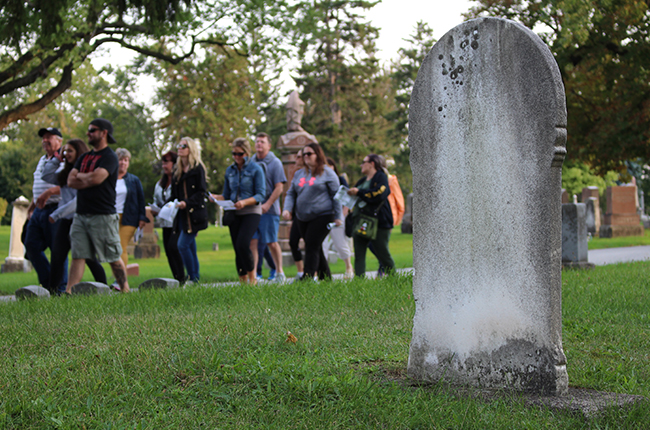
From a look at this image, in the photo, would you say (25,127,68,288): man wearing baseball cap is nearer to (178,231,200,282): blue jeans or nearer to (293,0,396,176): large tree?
(178,231,200,282): blue jeans

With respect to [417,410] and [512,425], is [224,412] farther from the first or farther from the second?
[512,425]

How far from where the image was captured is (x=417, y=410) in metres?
3.21

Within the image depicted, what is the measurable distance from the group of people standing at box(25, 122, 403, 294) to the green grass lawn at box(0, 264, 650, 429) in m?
1.31

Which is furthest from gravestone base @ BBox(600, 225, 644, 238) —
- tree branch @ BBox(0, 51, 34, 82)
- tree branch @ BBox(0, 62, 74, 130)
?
tree branch @ BBox(0, 51, 34, 82)

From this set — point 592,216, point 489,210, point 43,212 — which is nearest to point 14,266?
point 43,212

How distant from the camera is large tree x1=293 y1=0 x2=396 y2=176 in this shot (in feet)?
141

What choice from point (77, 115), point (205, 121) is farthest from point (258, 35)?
point (77, 115)

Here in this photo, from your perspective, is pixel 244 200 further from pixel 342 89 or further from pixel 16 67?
pixel 342 89

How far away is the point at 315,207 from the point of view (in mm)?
8859

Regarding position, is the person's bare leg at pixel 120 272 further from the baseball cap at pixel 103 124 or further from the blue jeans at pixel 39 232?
the baseball cap at pixel 103 124

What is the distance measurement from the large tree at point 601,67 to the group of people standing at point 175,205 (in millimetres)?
7857

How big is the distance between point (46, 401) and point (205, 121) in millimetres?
36902

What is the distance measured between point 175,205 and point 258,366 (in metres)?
5.36

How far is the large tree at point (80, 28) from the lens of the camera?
7.66m
